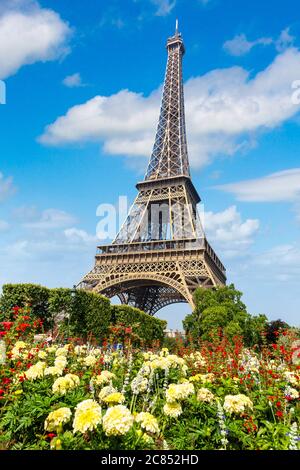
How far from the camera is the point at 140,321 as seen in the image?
26812 millimetres

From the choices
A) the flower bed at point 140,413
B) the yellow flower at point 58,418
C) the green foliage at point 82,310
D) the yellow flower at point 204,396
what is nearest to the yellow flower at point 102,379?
the flower bed at point 140,413

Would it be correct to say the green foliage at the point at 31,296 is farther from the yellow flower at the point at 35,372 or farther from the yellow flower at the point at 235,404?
the yellow flower at the point at 235,404

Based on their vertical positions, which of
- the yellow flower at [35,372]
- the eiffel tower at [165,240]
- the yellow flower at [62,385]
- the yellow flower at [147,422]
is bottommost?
the yellow flower at [147,422]

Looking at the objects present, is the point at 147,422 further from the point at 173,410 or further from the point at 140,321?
the point at 140,321

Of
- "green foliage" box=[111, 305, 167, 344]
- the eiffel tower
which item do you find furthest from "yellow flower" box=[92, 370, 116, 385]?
the eiffel tower

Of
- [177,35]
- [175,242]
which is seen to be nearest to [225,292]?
[175,242]

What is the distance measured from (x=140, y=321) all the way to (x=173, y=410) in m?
23.2

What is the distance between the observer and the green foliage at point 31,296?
20.4 meters

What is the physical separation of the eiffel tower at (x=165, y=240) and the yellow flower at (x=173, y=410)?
2781cm

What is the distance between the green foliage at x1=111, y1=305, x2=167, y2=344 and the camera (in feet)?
83.0

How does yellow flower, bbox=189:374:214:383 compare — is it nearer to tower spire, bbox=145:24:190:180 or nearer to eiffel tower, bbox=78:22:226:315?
eiffel tower, bbox=78:22:226:315

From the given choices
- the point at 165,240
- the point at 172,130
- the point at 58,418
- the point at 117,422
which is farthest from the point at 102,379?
the point at 172,130
